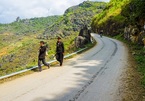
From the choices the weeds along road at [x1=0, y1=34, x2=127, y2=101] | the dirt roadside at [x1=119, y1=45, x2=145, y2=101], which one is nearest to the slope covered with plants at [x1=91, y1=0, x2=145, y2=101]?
the dirt roadside at [x1=119, y1=45, x2=145, y2=101]

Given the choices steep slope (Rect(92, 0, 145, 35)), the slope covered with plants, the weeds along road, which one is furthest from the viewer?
steep slope (Rect(92, 0, 145, 35))

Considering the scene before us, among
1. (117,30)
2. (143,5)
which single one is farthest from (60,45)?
(117,30)

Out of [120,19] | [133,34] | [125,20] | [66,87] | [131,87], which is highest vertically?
[120,19]

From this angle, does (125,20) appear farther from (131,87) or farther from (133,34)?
(131,87)

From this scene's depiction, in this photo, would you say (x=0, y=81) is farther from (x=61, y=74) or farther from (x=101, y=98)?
(x=101, y=98)

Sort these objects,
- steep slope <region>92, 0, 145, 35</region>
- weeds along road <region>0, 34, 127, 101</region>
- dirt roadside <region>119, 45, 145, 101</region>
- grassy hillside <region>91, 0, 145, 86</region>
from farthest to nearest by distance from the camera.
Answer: steep slope <region>92, 0, 145, 35</region>, grassy hillside <region>91, 0, 145, 86</region>, dirt roadside <region>119, 45, 145, 101</region>, weeds along road <region>0, 34, 127, 101</region>

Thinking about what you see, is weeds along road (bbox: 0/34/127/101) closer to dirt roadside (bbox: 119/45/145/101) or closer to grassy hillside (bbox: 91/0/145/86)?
dirt roadside (bbox: 119/45/145/101)

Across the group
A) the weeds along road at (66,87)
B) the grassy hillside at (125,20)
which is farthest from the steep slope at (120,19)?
the weeds along road at (66,87)

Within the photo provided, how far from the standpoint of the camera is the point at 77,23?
131 m

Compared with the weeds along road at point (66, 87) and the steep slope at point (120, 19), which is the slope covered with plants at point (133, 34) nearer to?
the steep slope at point (120, 19)

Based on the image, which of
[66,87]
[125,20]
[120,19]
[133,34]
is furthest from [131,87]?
[120,19]

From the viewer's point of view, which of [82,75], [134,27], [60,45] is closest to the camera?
[82,75]

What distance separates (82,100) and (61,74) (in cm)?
549

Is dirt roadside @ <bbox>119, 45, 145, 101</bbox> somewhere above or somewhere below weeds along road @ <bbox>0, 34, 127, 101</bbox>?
below
